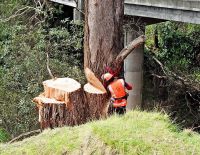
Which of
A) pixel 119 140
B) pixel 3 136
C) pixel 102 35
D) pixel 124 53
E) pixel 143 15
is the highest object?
pixel 143 15

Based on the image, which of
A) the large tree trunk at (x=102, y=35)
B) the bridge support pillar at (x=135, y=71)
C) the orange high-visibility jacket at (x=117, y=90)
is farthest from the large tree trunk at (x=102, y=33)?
the bridge support pillar at (x=135, y=71)

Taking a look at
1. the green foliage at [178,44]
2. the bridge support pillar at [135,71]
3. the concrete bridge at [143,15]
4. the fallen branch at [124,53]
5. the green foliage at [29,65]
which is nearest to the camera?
the fallen branch at [124,53]

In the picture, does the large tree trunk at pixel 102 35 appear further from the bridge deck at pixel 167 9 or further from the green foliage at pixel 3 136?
the green foliage at pixel 3 136

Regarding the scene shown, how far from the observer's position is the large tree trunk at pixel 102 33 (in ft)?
23.2

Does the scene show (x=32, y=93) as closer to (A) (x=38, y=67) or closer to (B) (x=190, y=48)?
(A) (x=38, y=67)

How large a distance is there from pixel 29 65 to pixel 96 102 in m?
Result: 4.95

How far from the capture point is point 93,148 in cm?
492

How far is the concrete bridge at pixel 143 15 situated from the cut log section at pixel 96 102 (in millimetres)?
3360

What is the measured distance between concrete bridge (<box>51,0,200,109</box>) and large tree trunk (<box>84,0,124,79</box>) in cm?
263

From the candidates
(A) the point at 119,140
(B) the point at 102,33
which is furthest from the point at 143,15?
(A) the point at 119,140

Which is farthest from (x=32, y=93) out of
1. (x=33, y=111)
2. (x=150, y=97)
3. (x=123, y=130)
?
(x=123, y=130)

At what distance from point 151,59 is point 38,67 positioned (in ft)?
16.7

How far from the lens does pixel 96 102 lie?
6898mm

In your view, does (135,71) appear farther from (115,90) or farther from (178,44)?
(115,90)
